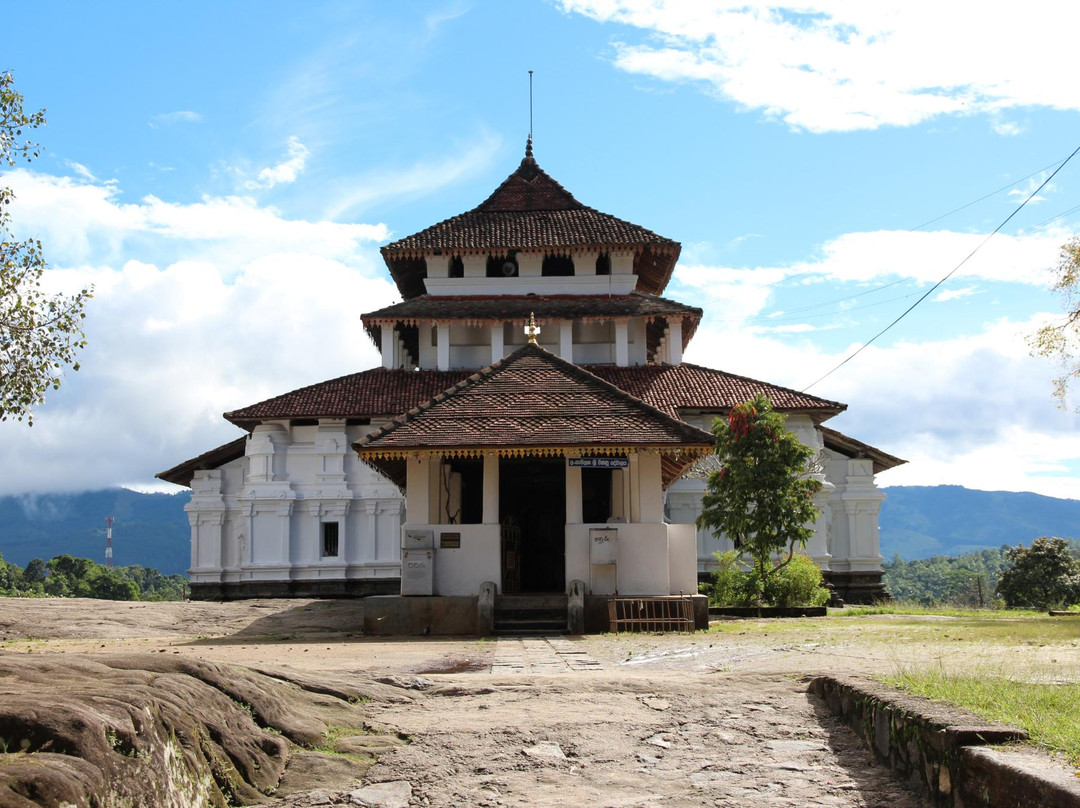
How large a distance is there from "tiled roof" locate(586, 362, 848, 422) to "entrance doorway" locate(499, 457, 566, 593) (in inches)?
414

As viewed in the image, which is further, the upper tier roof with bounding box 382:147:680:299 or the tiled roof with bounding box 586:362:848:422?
the upper tier roof with bounding box 382:147:680:299

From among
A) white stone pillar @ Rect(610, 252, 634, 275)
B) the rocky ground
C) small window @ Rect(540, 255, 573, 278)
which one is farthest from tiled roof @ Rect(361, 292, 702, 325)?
the rocky ground

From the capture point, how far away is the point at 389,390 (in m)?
35.8

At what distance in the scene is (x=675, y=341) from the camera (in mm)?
36875

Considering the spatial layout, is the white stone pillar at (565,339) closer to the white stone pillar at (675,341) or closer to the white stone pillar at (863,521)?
the white stone pillar at (675,341)

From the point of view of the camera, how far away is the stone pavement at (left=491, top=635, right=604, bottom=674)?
11258 millimetres

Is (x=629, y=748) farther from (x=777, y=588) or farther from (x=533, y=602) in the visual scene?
(x=777, y=588)

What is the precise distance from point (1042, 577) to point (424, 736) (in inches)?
1482

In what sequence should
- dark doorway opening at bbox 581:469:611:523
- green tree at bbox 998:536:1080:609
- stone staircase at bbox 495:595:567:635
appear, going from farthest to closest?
green tree at bbox 998:536:1080:609
dark doorway opening at bbox 581:469:611:523
stone staircase at bbox 495:595:567:635

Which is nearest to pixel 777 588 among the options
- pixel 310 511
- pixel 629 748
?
pixel 310 511

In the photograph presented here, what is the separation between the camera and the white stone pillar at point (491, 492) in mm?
18672

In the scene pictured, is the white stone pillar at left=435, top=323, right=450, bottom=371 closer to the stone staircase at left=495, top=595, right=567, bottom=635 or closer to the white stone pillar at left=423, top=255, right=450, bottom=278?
the white stone pillar at left=423, top=255, right=450, bottom=278

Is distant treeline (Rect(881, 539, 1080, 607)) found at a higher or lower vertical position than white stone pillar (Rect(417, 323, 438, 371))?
lower

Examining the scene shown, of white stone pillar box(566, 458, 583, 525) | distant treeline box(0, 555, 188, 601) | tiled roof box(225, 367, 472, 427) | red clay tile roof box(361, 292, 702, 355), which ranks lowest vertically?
distant treeline box(0, 555, 188, 601)
